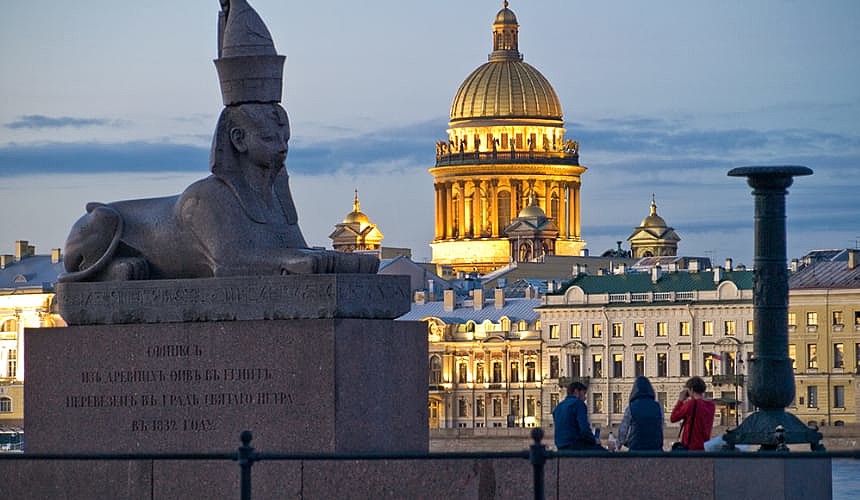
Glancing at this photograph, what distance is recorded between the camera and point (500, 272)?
14412 cm

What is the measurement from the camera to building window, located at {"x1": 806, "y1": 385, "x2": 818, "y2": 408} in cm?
9950

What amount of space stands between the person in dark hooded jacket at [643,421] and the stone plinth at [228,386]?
157cm

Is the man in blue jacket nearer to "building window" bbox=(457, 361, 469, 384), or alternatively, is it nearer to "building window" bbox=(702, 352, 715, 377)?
"building window" bbox=(702, 352, 715, 377)

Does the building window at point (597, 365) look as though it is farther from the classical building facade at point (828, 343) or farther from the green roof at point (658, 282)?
the classical building facade at point (828, 343)

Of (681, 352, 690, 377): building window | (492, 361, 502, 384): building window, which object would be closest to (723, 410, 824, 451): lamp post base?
A: (681, 352, 690, 377): building window

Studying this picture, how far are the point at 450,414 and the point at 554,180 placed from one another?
49239mm

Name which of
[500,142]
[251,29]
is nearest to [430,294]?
[500,142]

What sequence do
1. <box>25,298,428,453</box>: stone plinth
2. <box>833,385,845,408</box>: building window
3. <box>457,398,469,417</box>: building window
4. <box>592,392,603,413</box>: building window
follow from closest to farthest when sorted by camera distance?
<box>25,298,428,453</box>: stone plinth, <box>833,385,845,408</box>: building window, <box>592,392,603,413</box>: building window, <box>457,398,469,417</box>: building window

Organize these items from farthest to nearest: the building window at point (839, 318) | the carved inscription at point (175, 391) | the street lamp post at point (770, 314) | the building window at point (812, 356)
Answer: the building window at point (812, 356), the building window at point (839, 318), the street lamp post at point (770, 314), the carved inscription at point (175, 391)

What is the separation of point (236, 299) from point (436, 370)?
10169cm

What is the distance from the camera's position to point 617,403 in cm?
10944

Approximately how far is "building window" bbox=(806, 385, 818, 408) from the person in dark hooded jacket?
264 ft

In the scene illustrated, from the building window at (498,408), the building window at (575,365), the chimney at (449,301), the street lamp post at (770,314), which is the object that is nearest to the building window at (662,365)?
the building window at (575,365)

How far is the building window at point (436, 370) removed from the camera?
120 m
